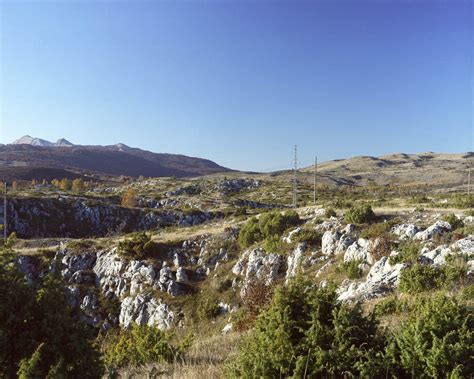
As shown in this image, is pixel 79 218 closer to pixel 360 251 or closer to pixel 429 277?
pixel 360 251

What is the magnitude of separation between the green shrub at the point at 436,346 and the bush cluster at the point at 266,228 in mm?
24253

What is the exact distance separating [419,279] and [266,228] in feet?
58.9

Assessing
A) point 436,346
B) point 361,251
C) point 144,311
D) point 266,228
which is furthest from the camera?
point 266,228

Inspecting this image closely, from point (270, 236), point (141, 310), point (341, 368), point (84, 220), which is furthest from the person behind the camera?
point (84, 220)

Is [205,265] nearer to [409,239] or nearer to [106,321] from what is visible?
[106,321]

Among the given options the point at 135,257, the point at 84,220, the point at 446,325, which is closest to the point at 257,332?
the point at 446,325

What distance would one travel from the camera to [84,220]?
5406 cm

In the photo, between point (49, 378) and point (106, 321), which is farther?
point (106, 321)

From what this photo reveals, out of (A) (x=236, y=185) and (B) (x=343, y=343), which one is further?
(A) (x=236, y=185)

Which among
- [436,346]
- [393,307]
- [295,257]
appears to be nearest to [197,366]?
[436,346]

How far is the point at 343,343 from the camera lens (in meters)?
4.60

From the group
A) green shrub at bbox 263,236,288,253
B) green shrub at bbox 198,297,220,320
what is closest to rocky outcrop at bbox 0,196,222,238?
green shrub at bbox 263,236,288,253

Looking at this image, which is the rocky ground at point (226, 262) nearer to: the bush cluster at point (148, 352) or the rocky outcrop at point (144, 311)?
the rocky outcrop at point (144, 311)

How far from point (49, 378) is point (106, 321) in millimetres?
25072
